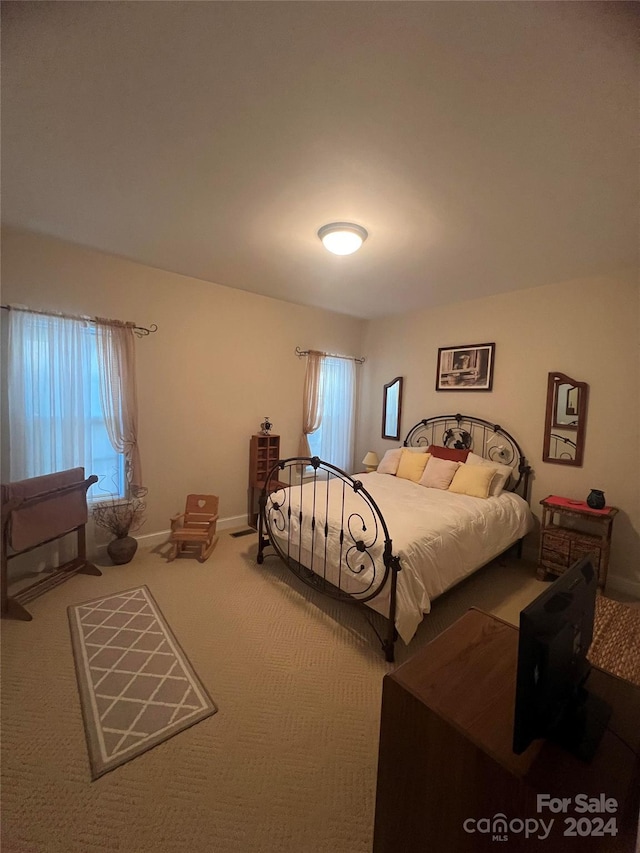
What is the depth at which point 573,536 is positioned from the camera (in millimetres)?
2801

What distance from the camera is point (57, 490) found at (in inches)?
98.2

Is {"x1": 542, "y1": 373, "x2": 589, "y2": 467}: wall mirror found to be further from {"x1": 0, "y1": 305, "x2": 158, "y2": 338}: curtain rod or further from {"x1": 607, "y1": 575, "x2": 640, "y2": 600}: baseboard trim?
{"x1": 0, "y1": 305, "x2": 158, "y2": 338}: curtain rod

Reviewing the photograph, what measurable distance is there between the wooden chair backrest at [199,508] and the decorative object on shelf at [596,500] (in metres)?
3.43

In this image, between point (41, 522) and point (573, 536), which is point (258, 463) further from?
point (573, 536)

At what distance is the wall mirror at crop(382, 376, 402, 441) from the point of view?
454cm

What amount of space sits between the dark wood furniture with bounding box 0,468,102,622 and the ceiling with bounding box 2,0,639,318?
190 centimetres

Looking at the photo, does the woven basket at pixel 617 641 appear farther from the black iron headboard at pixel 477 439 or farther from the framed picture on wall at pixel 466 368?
the framed picture on wall at pixel 466 368

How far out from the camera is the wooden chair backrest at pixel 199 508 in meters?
3.40

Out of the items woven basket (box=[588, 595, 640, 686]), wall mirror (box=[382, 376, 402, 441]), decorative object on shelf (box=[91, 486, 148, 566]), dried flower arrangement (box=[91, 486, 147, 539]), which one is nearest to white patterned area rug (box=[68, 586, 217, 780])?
decorative object on shelf (box=[91, 486, 148, 566])

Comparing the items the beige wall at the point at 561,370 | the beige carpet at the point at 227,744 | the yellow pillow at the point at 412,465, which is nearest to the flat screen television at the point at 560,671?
the beige carpet at the point at 227,744

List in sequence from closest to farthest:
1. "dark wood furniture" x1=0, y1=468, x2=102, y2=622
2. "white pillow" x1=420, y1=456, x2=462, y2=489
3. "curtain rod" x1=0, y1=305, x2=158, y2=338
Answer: "dark wood furniture" x1=0, y1=468, x2=102, y2=622 < "curtain rod" x1=0, y1=305, x2=158, y2=338 < "white pillow" x1=420, y1=456, x2=462, y2=489

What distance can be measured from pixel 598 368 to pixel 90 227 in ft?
14.1

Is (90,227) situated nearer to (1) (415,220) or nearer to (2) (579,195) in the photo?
(1) (415,220)

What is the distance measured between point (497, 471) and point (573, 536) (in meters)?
0.77
